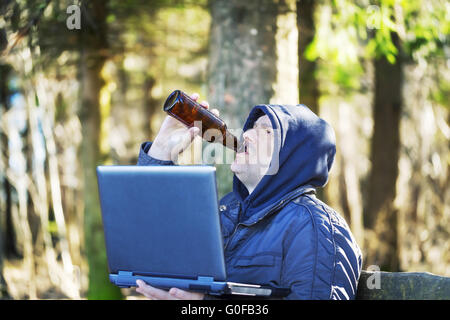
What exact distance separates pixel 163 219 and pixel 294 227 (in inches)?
25.7

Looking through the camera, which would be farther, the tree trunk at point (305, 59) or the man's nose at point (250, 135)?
the tree trunk at point (305, 59)

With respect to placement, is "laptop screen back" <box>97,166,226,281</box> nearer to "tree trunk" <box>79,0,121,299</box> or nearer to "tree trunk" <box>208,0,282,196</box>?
"tree trunk" <box>208,0,282,196</box>

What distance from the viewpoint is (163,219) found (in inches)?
96.2

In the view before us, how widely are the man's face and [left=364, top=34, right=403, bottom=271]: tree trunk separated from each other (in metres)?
6.34

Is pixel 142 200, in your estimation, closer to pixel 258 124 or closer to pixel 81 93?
pixel 258 124

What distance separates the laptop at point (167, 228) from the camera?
2383 mm

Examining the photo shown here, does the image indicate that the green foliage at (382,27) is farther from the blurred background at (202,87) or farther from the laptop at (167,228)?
the laptop at (167,228)

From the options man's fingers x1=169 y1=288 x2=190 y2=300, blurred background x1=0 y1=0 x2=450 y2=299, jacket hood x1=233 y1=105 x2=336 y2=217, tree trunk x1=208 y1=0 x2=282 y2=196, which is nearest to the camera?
man's fingers x1=169 y1=288 x2=190 y2=300

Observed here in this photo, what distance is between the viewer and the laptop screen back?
93.7 inches

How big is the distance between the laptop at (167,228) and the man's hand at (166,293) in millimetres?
25

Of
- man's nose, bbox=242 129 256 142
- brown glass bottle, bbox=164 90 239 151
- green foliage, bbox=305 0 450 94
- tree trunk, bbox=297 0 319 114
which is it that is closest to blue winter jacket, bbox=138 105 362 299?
man's nose, bbox=242 129 256 142

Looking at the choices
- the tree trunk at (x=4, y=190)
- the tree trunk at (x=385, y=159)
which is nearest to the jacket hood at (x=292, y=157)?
the tree trunk at (x=385, y=159)

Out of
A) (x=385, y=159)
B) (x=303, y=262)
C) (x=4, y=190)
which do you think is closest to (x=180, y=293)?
(x=303, y=262)

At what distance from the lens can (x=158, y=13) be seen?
26.3 ft
